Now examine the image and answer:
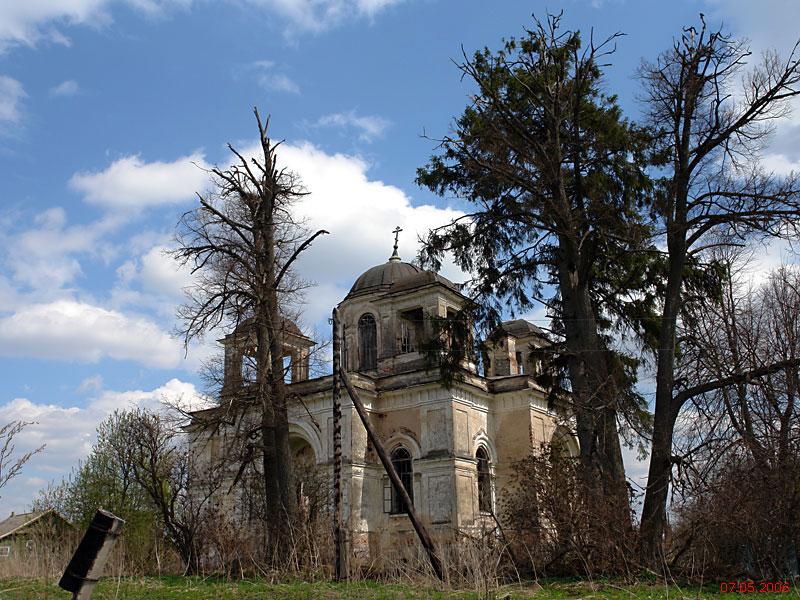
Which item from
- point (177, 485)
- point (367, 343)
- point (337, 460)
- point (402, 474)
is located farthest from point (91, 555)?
point (367, 343)

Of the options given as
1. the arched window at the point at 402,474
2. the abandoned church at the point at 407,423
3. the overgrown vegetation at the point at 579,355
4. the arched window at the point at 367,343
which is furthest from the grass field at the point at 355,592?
the arched window at the point at 367,343

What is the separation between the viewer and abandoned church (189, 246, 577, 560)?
24234 millimetres

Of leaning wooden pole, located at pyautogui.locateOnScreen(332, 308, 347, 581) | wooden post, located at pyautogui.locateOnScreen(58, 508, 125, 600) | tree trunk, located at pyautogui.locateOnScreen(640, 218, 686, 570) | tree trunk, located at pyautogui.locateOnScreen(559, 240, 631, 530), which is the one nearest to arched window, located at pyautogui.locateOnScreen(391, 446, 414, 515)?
leaning wooden pole, located at pyautogui.locateOnScreen(332, 308, 347, 581)

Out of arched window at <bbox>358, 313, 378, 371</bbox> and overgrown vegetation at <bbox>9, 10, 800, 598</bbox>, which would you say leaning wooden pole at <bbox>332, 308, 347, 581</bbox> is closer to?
overgrown vegetation at <bbox>9, 10, 800, 598</bbox>

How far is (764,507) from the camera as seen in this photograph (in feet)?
40.0

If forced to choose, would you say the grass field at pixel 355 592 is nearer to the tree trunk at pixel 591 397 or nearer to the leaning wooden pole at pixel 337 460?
the leaning wooden pole at pixel 337 460

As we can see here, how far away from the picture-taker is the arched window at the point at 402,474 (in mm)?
25219

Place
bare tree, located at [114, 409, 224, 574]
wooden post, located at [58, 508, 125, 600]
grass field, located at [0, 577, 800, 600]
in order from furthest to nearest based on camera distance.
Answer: bare tree, located at [114, 409, 224, 574] → grass field, located at [0, 577, 800, 600] → wooden post, located at [58, 508, 125, 600]

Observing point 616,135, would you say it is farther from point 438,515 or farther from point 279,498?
point 438,515

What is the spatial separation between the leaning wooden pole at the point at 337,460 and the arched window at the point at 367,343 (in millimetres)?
13299

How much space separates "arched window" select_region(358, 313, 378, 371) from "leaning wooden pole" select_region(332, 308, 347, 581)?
13299 millimetres

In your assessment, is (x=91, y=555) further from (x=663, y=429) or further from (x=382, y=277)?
(x=382, y=277)

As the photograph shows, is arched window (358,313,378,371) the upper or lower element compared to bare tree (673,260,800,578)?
upper

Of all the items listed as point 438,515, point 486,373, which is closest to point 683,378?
point 438,515
